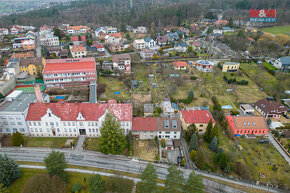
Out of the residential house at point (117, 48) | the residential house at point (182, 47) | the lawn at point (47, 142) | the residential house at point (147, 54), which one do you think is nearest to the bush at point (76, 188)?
the lawn at point (47, 142)

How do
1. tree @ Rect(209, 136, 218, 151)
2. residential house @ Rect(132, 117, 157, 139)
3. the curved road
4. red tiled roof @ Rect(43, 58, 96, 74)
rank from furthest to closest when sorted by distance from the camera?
1. red tiled roof @ Rect(43, 58, 96, 74)
2. residential house @ Rect(132, 117, 157, 139)
3. tree @ Rect(209, 136, 218, 151)
4. the curved road

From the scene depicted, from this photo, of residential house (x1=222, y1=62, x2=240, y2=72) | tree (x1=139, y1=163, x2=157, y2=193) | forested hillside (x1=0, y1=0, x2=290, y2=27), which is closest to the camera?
tree (x1=139, y1=163, x2=157, y2=193)

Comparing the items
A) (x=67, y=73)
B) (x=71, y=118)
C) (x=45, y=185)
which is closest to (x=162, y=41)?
(x=67, y=73)

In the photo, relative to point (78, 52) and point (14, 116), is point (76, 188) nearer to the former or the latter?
point (14, 116)

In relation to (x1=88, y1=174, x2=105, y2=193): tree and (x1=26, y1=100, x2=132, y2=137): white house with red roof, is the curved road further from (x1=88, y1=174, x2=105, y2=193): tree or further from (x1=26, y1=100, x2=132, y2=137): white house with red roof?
(x1=88, y1=174, x2=105, y2=193): tree

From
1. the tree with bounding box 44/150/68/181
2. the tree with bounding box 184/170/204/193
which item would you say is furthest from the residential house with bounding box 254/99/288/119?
the tree with bounding box 44/150/68/181

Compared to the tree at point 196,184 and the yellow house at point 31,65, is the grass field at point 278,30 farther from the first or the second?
the yellow house at point 31,65
